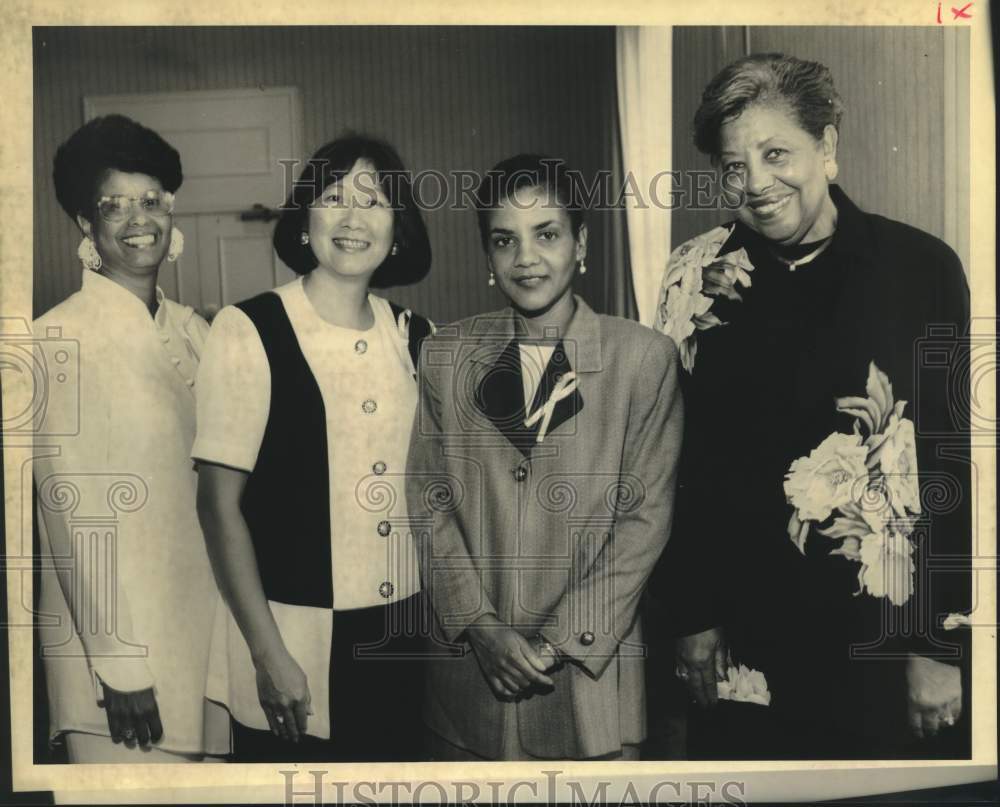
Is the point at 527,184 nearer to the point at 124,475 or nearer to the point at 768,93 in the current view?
the point at 768,93

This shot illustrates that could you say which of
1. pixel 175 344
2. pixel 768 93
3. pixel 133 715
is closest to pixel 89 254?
pixel 175 344

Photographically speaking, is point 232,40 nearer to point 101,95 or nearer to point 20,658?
point 101,95

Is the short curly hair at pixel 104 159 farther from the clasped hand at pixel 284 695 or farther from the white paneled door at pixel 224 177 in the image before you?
the clasped hand at pixel 284 695

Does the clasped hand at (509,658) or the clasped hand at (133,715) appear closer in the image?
the clasped hand at (509,658)

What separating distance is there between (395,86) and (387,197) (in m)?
0.32

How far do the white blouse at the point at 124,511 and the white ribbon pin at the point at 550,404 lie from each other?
3.21 ft

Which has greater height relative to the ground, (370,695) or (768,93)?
(768,93)

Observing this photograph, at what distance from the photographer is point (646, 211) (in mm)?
3252

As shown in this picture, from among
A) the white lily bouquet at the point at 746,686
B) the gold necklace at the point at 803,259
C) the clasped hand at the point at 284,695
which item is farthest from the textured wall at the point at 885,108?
the clasped hand at the point at 284,695

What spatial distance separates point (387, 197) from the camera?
127 inches

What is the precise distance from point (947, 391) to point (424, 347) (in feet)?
5.01

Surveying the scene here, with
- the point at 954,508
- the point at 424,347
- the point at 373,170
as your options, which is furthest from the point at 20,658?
the point at 954,508

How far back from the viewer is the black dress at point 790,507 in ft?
10.6

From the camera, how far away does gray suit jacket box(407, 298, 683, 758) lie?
10.5ft
